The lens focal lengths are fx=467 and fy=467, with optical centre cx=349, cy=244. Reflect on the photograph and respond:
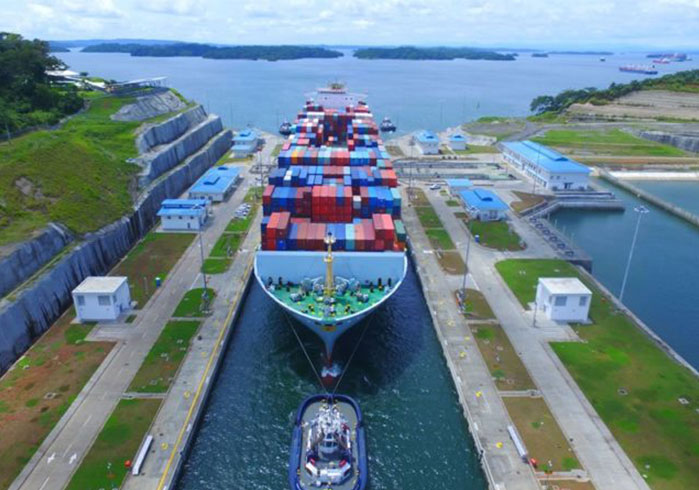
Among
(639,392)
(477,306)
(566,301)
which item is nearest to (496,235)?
(477,306)

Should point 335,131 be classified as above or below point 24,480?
above

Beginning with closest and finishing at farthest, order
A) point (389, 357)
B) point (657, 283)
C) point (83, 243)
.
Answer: point (389, 357)
point (83, 243)
point (657, 283)

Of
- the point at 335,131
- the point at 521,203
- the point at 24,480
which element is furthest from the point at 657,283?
the point at 24,480

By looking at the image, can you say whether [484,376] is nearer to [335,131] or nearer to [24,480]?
[24,480]

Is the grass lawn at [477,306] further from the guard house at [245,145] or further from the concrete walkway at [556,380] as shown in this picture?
the guard house at [245,145]

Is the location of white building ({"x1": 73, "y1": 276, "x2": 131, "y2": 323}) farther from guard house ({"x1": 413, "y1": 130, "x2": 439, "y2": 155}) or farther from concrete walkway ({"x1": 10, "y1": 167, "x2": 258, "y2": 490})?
guard house ({"x1": 413, "y1": 130, "x2": 439, "y2": 155})

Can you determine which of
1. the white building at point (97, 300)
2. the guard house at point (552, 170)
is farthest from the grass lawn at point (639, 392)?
the guard house at point (552, 170)
